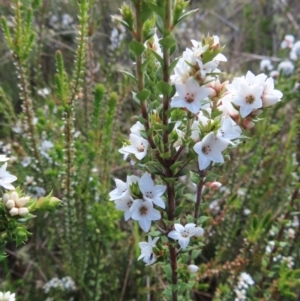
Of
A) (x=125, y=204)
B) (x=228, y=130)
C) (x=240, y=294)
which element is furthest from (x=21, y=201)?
(x=240, y=294)

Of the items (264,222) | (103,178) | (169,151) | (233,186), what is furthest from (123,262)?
(169,151)

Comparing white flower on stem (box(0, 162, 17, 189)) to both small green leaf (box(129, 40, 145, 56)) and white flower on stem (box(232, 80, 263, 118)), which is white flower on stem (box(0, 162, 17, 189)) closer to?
small green leaf (box(129, 40, 145, 56))

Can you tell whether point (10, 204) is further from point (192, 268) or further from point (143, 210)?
point (192, 268)

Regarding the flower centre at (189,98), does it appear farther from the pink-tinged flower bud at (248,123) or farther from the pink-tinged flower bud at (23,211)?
the pink-tinged flower bud at (23,211)

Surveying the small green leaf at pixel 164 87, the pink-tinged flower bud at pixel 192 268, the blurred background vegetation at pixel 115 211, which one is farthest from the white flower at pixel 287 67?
the small green leaf at pixel 164 87

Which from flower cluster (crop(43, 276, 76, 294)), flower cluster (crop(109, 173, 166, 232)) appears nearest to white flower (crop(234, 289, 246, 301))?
flower cluster (crop(43, 276, 76, 294))
